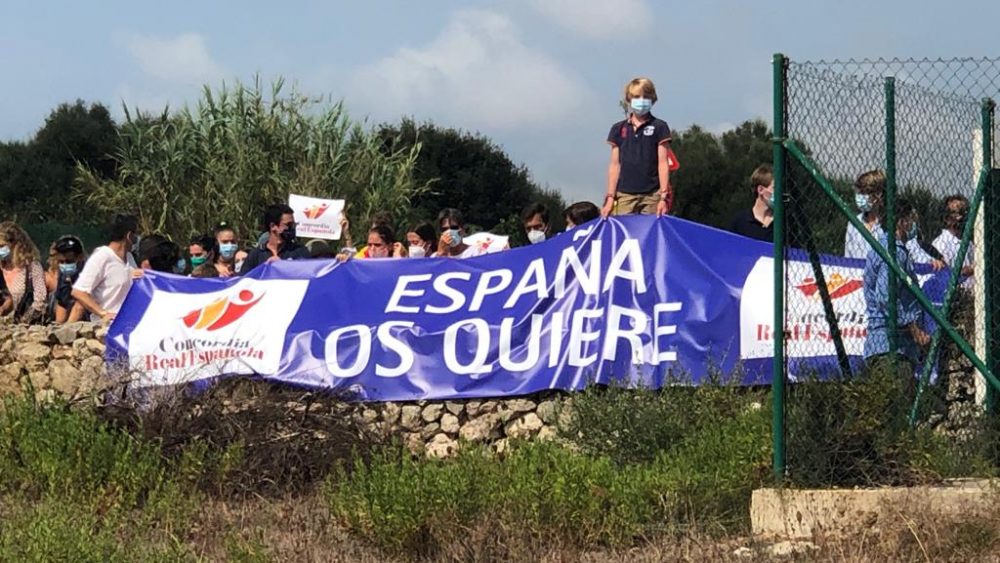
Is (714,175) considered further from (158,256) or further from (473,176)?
(158,256)

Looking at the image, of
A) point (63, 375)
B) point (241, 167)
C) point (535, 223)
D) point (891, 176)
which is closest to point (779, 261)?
point (891, 176)

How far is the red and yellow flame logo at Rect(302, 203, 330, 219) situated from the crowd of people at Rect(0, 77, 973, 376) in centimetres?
92

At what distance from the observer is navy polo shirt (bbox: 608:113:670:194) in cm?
1167

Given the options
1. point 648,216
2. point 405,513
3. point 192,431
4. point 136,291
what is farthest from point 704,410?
point 136,291

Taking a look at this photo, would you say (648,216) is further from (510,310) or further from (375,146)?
(375,146)

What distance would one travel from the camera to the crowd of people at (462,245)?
9.34 m

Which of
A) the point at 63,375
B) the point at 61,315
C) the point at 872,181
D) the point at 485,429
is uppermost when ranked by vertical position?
the point at 872,181

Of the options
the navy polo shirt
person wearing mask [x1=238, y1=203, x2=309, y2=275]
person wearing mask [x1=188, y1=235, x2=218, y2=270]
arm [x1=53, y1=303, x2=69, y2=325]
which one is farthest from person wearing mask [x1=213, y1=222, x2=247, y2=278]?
the navy polo shirt

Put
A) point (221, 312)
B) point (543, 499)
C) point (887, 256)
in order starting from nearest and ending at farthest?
point (543, 499)
point (887, 256)
point (221, 312)

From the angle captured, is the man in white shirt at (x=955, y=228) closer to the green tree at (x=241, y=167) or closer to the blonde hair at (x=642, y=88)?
the blonde hair at (x=642, y=88)

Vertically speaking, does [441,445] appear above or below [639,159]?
below

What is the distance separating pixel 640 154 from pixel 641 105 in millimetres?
336

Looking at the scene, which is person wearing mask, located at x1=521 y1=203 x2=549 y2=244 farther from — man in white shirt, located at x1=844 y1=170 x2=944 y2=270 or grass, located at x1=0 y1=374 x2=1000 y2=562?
man in white shirt, located at x1=844 y1=170 x2=944 y2=270

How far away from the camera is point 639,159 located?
38.4ft
